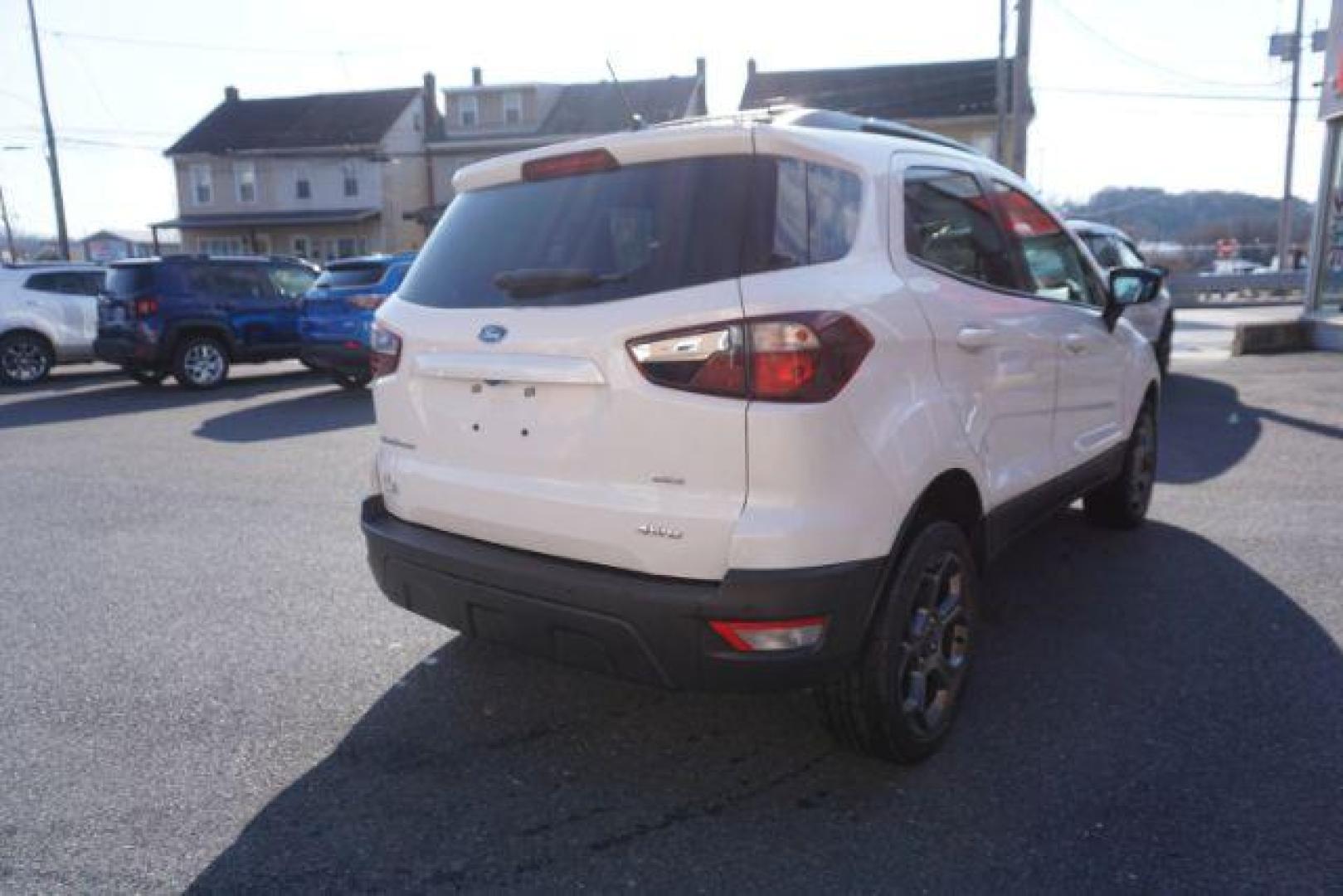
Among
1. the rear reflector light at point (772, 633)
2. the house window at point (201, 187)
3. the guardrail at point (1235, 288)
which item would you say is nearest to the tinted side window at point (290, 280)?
the rear reflector light at point (772, 633)

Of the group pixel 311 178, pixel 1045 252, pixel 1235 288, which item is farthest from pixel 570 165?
pixel 311 178

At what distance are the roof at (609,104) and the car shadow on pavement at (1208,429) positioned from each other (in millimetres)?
30693

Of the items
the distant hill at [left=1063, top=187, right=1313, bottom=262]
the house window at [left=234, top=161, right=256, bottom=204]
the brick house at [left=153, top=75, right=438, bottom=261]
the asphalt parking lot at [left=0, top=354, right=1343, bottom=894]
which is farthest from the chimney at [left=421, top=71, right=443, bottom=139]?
the distant hill at [left=1063, top=187, right=1313, bottom=262]

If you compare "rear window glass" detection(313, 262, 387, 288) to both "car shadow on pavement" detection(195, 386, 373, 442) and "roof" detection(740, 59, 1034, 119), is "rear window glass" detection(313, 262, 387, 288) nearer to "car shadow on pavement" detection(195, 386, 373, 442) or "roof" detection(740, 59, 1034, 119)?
"car shadow on pavement" detection(195, 386, 373, 442)

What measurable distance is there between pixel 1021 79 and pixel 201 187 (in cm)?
3496

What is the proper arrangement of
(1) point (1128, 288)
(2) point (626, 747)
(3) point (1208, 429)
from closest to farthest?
(2) point (626, 747) → (1) point (1128, 288) → (3) point (1208, 429)

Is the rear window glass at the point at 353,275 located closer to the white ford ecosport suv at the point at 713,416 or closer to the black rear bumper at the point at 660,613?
the white ford ecosport suv at the point at 713,416

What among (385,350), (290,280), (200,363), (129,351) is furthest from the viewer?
(290,280)

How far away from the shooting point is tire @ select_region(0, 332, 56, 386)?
14.2 m

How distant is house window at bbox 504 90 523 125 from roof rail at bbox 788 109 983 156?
127 feet

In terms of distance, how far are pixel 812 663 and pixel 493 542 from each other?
1.01 meters

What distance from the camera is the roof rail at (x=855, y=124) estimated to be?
2988 mm

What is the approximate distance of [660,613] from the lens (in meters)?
2.46

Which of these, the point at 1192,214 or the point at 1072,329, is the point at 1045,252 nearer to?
the point at 1072,329
